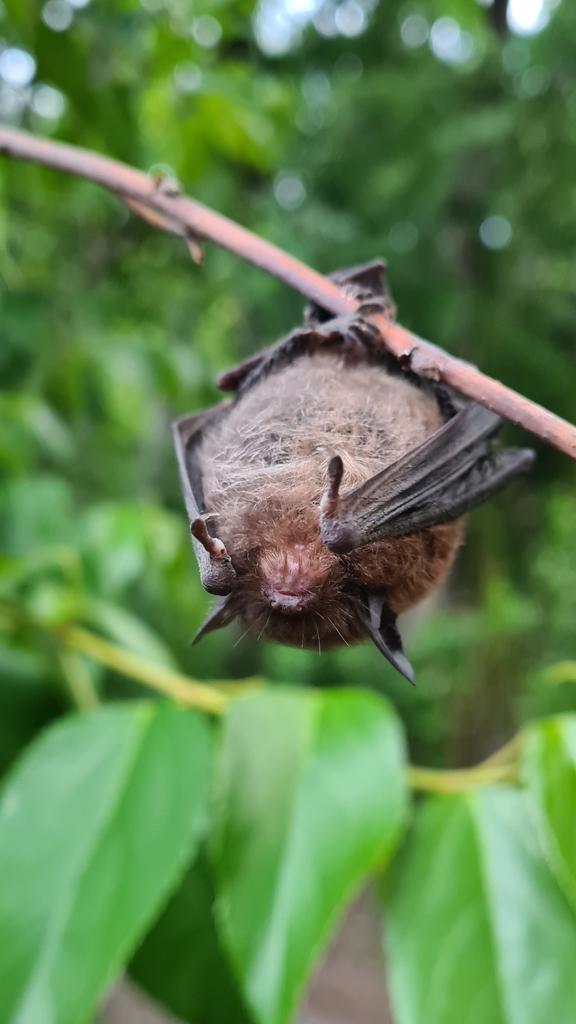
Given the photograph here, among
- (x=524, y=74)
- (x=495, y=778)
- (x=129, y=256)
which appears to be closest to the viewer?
(x=495, y=778)

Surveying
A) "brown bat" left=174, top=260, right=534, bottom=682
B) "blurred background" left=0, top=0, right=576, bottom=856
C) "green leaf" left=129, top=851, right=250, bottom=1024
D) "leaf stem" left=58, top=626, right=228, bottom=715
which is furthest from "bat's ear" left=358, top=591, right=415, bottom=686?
"blurred background" left=0, top=0, right=576, bottom=856

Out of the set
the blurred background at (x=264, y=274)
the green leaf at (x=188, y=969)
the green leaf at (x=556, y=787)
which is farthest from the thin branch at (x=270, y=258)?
the green leaf at (x=188, y=969)

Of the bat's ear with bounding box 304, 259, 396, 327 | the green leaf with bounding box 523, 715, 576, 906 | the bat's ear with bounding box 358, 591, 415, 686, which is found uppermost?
the bat's ear with bounding box 304, 259, 396, 327

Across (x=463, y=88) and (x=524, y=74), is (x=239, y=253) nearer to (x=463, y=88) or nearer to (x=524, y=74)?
(x=524, y=74)

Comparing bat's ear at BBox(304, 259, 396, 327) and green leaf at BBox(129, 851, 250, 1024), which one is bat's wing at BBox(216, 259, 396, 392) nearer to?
bat's ear at BBox(304, 259, 396, 327)

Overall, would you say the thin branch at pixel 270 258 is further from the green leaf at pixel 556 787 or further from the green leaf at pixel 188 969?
the green leaf at pixel 188 969

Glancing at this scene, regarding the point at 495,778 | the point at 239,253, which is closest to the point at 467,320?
the point at 495,778
